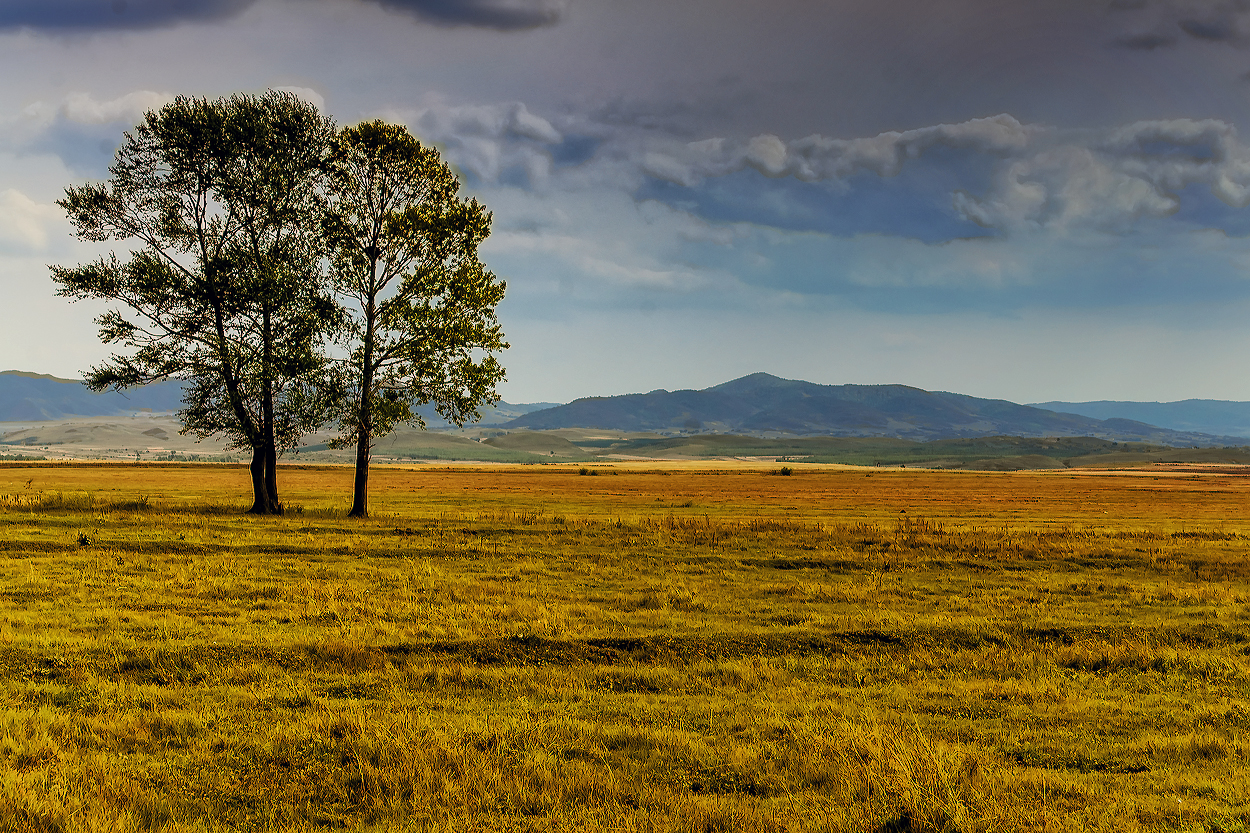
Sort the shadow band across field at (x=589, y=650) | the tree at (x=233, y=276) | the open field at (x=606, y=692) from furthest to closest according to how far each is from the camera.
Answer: the tree at (x=233, y=276) < the shadow band across field at (x=589, y=650) < the open field at (x=606, y=692)

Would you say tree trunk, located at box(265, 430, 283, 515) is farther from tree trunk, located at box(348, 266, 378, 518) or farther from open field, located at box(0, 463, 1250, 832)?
open field, located at box(0, 463, 1250, 832)

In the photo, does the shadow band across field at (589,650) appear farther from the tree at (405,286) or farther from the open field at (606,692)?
the tree at (405,286)

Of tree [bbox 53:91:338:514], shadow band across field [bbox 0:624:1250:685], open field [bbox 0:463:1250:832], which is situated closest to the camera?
open field [bbox 0:463:1250:832]

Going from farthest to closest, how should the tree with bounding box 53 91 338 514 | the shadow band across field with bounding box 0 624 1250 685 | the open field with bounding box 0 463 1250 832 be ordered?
the tree with bounding box 53 91 338 514 → the shadow band across field with bounding box 0 624 1250 685 → the open field with bounding box 0 463 1250 832

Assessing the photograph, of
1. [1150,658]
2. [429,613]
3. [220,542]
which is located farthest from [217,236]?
[1150,658]

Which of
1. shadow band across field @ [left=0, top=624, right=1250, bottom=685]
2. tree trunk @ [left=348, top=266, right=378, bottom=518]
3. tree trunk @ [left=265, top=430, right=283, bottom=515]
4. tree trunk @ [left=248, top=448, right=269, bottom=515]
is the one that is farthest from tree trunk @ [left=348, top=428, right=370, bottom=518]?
shadow band across field @ [left=0, top=624, right=1250, bottom=685]

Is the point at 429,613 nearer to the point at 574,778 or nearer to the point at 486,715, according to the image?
the point at 486,715

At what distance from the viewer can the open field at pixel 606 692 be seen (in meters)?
9.57

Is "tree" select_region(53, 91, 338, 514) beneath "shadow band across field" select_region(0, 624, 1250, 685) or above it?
above

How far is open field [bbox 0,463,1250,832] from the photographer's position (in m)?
9.57

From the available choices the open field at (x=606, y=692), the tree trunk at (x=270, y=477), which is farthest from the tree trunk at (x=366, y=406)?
the open field at (x=606, y=692)

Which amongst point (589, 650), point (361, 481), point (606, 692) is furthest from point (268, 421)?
point (606, 692)

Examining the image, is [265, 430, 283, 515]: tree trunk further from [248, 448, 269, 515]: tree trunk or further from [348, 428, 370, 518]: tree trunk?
[348, 428, 370, 518]: tree trunk

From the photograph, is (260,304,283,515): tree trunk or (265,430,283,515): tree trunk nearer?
(260,304,283,515): tree trunk
